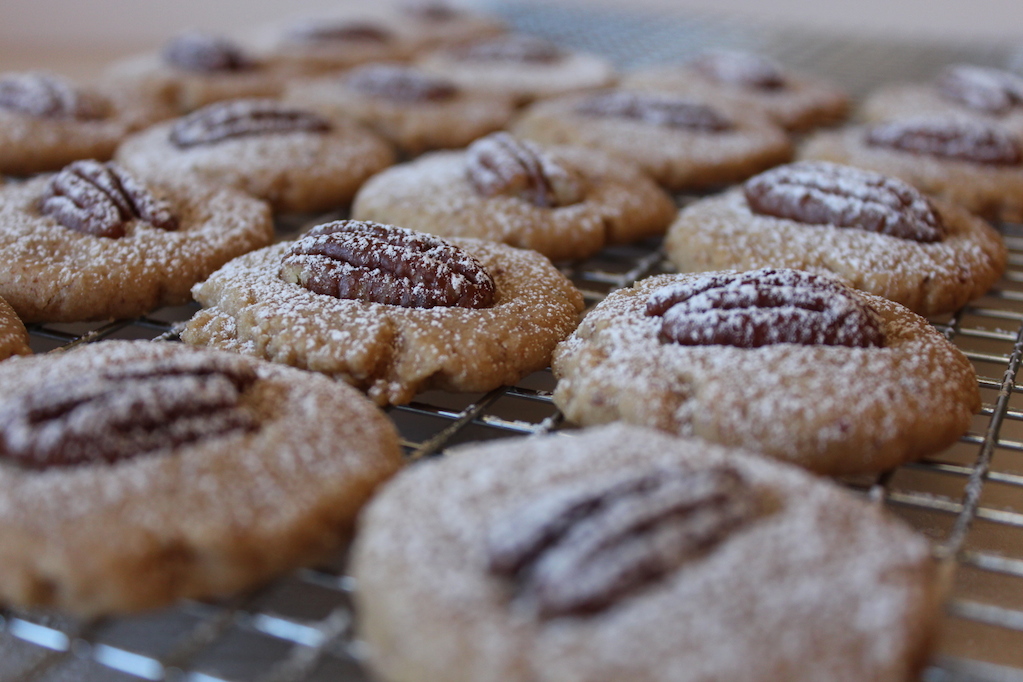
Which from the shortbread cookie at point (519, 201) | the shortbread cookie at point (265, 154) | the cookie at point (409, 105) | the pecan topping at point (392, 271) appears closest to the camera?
the pecan topping at point (392, 271)

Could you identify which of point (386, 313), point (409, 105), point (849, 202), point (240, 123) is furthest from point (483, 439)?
point (409, 105)

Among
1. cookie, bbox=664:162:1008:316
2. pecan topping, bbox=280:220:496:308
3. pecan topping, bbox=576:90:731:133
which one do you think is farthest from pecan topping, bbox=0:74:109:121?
cookie, bbox=664:162:1008:316

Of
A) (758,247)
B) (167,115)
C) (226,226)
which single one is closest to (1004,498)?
(758,247)

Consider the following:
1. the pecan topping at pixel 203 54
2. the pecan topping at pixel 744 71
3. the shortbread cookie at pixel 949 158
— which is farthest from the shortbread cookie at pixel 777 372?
the pecan topping at pixel 203 54

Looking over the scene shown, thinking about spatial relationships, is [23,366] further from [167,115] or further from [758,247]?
[167,115]

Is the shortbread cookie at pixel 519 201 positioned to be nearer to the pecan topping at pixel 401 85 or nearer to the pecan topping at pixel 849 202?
the pecan topping at pixel 849 202

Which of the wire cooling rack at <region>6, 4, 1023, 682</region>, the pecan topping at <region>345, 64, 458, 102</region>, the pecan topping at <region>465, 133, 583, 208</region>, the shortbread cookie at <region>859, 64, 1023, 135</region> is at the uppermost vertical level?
the shortbread cookie at <region>859, 64, 1023, 135</region>

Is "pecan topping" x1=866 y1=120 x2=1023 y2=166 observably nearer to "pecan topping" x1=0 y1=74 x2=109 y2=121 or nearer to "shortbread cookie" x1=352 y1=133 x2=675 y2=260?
"shortbread cookie" x1=352 y1=133 x2=675 y2=260
